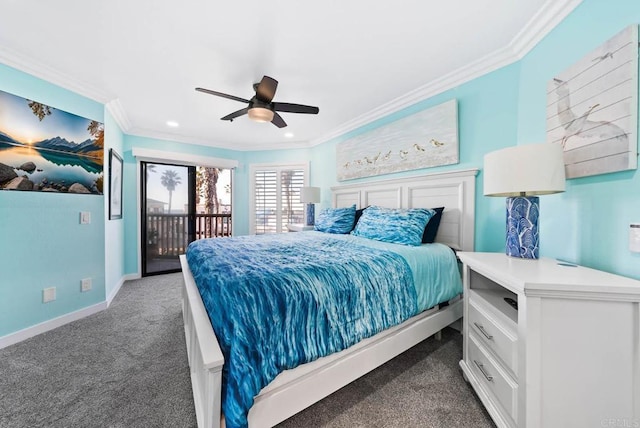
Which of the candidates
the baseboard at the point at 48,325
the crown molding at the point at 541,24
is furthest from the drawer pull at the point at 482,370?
the baseboard at the point at 48,325

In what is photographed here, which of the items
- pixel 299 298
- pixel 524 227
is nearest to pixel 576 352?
pixel 524 227

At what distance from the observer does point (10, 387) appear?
1526 mm

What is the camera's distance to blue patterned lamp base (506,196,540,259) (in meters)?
1.45

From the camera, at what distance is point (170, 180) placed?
14.1ft

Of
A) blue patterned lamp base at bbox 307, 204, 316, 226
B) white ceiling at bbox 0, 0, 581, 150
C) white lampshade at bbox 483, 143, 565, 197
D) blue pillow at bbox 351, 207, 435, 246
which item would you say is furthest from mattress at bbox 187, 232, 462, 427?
blue patterned lamp base at bbox 307, 204, 316, 226

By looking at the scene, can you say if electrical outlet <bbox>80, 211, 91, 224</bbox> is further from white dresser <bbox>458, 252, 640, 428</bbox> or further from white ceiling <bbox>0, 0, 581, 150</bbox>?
white dresser <bbox>458, 252, 640, 428</bbox>

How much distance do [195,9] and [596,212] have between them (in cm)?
272

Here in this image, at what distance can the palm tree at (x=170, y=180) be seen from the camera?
13.9 feet

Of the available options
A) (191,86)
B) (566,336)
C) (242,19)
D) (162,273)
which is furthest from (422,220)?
(162,273)

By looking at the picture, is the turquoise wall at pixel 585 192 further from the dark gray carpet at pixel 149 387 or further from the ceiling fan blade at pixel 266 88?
the ceiling fan blade at pixel 266 88

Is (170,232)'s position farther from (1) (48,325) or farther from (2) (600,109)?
(2) (600,109)

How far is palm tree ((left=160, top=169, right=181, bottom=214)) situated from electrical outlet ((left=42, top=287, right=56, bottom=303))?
229 centimetres

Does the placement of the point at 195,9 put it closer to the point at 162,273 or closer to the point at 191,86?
the point at 191,86

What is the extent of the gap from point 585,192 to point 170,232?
17.3ft
